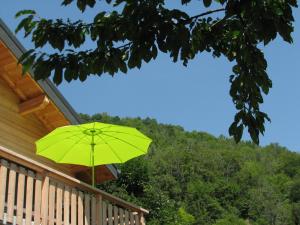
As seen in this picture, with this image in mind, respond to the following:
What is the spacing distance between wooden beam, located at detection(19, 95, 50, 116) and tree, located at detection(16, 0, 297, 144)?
6956 millimetres

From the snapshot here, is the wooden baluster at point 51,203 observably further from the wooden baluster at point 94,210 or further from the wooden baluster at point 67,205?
the wooden baluster at point 94,210

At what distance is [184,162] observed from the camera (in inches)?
3036

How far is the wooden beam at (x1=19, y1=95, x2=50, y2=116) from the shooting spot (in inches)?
397

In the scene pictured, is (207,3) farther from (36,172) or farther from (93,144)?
(93,144)

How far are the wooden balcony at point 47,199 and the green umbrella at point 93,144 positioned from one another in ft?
2.56

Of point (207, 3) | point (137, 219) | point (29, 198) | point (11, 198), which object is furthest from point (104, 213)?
point (207, 3)

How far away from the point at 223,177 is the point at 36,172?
70.5 m

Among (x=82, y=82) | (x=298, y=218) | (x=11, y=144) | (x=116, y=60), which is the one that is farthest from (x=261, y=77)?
(x=298, y=218)

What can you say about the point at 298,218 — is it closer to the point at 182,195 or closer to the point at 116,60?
the point at 182,195

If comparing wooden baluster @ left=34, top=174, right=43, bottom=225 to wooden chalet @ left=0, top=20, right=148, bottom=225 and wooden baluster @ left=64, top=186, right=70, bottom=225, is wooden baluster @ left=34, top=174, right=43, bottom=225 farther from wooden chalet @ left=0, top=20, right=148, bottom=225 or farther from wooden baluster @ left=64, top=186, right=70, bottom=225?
wooden baluster @ left=64, top=186, right=70, bottom=225

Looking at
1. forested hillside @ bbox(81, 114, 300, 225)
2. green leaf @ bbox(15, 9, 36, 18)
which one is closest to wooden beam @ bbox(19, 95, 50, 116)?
green leaf @ bbox(15, 9, 36, 18)

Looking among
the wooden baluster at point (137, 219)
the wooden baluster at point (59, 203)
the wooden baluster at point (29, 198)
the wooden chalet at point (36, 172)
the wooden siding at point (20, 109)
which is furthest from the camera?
the wooden baluster at point (137, 219)

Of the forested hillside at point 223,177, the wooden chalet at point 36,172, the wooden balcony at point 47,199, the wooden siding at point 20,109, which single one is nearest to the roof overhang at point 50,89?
the wooden chalet at point 36,172

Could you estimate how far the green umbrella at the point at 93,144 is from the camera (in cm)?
923
